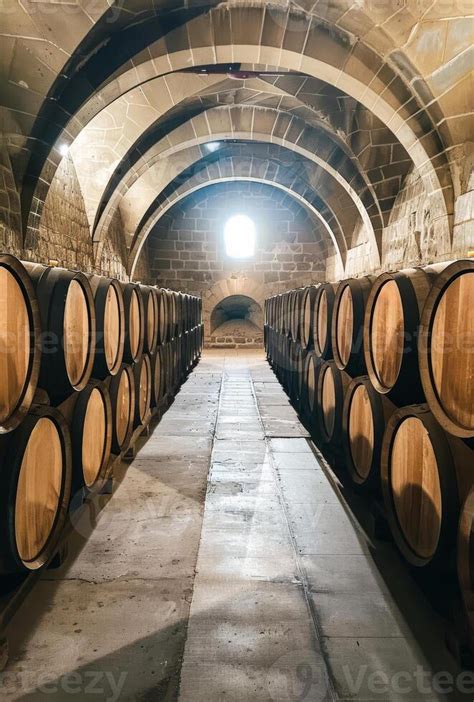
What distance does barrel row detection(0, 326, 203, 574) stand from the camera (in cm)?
161

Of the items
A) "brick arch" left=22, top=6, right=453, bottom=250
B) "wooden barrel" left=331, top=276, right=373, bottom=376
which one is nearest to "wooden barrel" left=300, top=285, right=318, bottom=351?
"wooden barrel" left=331, top=276, right=373, bottom=376

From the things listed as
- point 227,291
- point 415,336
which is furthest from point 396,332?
point 227,291

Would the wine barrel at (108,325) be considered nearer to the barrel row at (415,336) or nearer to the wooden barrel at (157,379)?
the wooden barrel at (157,379)

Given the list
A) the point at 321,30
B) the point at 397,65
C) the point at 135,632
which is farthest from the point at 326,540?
the point at 321,30

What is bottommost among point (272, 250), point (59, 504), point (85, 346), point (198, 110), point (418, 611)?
point (418, 611)

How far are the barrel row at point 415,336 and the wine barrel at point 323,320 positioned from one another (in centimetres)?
2

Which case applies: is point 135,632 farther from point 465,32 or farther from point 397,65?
point 397,65

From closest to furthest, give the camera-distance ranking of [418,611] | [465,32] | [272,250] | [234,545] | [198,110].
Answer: [418,611] < [234,545] < [465,32] < [198,110] < [272,250]

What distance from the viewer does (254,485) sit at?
3137 mm

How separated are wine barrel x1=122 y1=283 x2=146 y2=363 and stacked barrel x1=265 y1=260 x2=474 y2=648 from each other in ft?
4.94

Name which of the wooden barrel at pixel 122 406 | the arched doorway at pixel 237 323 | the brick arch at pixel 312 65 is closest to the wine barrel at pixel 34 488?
the wooden barrel at pixel 122 406

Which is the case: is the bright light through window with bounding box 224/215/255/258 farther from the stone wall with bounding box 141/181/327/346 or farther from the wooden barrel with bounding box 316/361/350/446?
the wooden barrel with bounding box 316/361/350/446

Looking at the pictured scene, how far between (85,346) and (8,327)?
2.57ft

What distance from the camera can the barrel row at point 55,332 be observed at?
168cm
